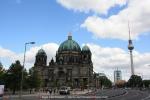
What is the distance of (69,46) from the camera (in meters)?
175

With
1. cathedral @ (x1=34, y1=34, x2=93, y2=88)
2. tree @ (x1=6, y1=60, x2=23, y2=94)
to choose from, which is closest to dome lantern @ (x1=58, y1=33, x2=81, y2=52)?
cathedral @ (x1=34, y1=34, x2=93, y2=88)

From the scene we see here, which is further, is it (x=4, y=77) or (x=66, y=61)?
(x=66, y=61)

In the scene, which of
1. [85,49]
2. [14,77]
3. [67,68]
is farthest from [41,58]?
[14,77]

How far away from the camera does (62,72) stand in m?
170

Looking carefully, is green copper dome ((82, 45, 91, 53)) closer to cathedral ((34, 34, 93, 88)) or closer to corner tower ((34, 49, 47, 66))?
cathedral ((34, 34, 93, 88))

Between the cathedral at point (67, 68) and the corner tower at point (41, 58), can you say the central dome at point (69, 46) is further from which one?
the corner tower at point (41, 58)

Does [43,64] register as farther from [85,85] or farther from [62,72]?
[85,85]

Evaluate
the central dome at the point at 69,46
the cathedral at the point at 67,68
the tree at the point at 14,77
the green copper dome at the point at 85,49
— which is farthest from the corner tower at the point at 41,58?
the tree at the point at 14,77

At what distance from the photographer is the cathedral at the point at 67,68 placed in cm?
16838

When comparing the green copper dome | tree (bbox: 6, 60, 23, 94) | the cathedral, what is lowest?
tree (bbox: 6, 60, 23, 94)

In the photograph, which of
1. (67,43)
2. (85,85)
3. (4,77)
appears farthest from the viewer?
(67,43)

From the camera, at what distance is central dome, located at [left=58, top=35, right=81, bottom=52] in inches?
6873

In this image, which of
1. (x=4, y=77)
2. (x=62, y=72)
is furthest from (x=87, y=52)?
(x=4, y=77)

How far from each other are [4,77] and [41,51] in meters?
99.6
